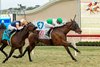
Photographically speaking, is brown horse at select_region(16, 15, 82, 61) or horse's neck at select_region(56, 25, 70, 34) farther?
horse's neck at select_region(56, 25, 70, 34)

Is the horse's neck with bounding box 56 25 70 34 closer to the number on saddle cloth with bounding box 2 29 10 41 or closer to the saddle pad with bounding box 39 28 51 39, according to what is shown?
the saddle pad with bounding box 39 28 51 39

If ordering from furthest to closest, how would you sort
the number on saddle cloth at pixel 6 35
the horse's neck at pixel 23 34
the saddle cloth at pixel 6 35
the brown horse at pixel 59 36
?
the brown horse at pixel 59 36 → the number on saddle cloth at pixel 6 35 → the saddle cloth at pixel 6 35 → the horse's neck at pixel 23 34

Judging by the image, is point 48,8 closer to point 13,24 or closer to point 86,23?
point 86,23

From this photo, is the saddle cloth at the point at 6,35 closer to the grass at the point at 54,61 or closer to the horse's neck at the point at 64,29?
the grass at the point at 54,61

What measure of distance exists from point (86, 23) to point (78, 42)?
2071mm

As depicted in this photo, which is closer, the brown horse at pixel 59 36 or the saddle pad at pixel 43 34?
the brown horse at pixel 59 36

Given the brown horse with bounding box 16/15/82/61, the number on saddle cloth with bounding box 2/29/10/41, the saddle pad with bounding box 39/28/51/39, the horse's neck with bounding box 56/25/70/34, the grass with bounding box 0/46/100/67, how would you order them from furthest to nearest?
the saddle pad with bounding box 39/28/51/39, the horse's neck with bounding box 56/25/70/34, the brown horse with bounding box 16/15/82/61, the number on saddle cloth with bounding box 2/29/10/41, the grass with bounding box 0/46/100/67

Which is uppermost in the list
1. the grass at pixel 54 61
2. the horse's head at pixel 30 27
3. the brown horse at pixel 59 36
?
the horse's head at pixel 30 27

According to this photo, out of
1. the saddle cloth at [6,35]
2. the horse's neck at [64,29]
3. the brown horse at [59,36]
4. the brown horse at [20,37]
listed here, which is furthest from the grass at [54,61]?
the horse's neck at [64,29]

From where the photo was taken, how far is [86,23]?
28453mm

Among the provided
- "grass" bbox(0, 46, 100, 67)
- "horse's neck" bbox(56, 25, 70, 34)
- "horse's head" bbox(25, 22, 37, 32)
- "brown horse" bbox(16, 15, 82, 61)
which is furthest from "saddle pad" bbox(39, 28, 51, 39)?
"horse's head" bbox(25, 22, 37, 32)

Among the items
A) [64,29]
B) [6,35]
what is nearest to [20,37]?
[6,35]

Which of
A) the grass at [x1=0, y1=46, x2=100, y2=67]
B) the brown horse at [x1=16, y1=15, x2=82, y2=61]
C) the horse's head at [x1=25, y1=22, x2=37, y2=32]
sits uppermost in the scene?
the horse's head at [x1=25, y1=22, x2=37, y2=32]

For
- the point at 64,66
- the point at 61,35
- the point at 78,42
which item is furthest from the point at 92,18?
the point at 64,66
